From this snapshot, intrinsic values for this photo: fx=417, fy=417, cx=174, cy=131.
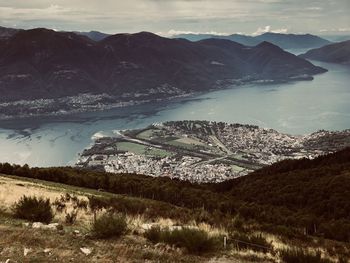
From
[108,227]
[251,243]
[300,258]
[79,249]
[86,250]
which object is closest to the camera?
[86,250]

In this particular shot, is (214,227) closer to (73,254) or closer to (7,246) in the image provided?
(73,254)

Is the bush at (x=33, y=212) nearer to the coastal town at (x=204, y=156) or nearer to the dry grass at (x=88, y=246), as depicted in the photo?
the dry grass at (x=88, y=246)

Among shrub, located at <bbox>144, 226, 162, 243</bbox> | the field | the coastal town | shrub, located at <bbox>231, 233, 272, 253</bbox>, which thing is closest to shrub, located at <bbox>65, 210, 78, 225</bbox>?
the field

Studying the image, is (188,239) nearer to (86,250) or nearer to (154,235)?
(154,235)

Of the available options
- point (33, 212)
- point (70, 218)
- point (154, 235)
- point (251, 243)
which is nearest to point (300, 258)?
point (251, 243)

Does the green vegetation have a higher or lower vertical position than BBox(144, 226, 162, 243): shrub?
lower

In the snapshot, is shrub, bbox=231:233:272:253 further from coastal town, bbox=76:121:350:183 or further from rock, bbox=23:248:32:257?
coastal town, bbox=76:121:350:183

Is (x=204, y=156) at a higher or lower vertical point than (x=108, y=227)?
lower
